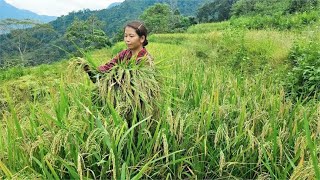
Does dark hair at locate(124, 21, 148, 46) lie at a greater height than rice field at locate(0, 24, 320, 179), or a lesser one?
greater

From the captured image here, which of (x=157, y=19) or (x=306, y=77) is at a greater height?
(x=306, y=77)

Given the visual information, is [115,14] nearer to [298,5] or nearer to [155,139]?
[298,5]

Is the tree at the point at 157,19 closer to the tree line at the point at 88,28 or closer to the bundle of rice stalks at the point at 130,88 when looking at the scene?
the tree line at the point at 88,28

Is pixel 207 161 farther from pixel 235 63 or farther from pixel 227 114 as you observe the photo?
pixel 235 63

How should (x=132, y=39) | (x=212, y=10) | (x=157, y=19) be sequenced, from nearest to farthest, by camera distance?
(x=132, y=39)
(x=157, y=19)
(x=212, y=10)

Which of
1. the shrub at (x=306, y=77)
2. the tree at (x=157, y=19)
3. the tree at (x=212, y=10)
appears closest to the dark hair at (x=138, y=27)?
the shrub at (x=306, y=77)

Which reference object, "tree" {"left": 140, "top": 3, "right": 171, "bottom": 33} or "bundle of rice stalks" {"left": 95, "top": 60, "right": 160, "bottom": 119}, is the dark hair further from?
"tree" {"left": 140, "top": 3, "right": 171, "bottom": 33}

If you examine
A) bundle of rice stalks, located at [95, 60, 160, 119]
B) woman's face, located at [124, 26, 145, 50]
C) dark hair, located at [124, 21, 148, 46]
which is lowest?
bundle of rice stalks, located at [95, 60, 160, 119]

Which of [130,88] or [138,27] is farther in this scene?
[138,27]

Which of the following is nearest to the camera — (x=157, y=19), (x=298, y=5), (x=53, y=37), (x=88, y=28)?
(x=298, y=5)

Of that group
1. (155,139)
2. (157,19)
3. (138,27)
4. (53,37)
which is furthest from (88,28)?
(155,139)

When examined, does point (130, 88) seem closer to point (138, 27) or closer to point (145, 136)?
point (145, 136)

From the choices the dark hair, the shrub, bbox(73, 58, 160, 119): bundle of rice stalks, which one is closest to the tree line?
the shrub

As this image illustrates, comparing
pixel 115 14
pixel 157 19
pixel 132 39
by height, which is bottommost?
pixel 157 19
